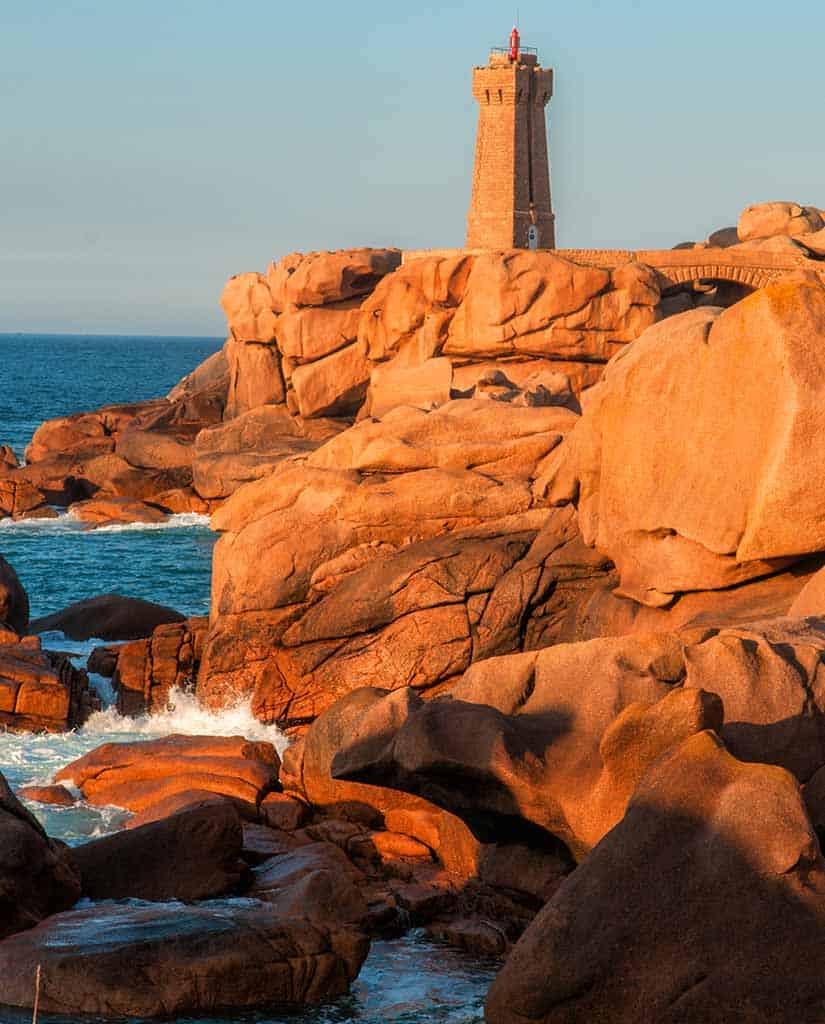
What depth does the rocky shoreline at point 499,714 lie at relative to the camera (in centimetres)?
1130

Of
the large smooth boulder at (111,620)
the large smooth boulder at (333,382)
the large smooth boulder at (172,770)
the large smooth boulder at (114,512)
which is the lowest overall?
the large smooth boulder at (114,512)

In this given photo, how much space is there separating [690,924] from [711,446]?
949 cm

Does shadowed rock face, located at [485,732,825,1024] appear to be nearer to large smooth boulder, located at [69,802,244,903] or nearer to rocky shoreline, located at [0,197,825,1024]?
rocky shoreline, located at [0,197,825,1024]

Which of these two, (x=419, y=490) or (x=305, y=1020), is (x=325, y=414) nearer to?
(x=419, y=490)

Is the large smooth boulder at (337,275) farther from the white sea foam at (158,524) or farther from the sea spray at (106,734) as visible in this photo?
the sea spray at (106,734)

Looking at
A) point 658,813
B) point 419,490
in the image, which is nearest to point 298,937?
point 658,813

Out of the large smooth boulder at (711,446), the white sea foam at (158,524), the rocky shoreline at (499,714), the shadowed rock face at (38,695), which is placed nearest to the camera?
the rocky shoreline at (499,714)

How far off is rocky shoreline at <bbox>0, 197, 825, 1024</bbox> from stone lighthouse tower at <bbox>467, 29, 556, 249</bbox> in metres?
30.8

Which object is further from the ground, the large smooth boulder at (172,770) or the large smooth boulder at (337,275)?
the large smooth boulder at (337,275)

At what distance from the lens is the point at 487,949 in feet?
48.3

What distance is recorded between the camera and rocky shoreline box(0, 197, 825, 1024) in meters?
11.3

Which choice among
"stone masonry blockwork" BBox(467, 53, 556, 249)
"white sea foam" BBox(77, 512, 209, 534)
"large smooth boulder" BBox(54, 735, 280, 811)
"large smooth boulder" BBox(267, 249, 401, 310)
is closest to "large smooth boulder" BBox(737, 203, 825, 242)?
"stone masonry blockwork" BBox(467, 53, 556, 249)

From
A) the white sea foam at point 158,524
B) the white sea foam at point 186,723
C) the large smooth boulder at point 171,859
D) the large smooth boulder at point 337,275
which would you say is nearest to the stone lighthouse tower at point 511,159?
the large smooth boulder at point 337,275

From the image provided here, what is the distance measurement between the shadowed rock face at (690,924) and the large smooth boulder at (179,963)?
7.56 feet
